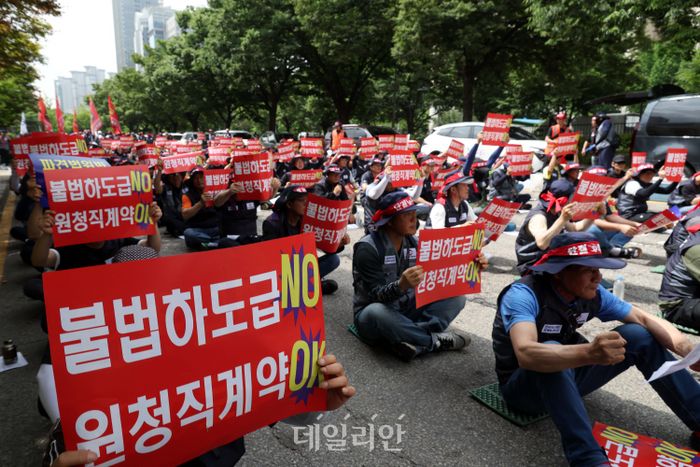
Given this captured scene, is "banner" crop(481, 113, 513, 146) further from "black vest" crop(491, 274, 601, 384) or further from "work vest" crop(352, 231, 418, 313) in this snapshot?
"black vest" crop(491, 274, 601, 384)

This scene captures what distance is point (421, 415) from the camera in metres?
3.07

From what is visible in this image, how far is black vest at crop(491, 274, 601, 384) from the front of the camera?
8.80 feet

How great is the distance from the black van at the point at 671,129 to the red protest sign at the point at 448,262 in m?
10.1

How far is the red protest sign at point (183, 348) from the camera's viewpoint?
1441mm

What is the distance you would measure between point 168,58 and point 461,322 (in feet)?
142

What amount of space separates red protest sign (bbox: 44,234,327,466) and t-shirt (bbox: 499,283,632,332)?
1.13 m

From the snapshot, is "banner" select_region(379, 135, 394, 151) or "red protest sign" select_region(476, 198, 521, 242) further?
"banner" select_region(379, 135, 394, 151)

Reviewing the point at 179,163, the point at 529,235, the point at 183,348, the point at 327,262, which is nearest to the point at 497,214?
the point at 529,235

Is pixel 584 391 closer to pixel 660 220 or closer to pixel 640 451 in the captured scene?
pixel 640 451

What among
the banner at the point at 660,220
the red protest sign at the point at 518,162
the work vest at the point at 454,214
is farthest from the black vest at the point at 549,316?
the red protest sign at the point at 518,162

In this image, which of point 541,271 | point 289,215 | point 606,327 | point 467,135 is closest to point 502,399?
point 541,271

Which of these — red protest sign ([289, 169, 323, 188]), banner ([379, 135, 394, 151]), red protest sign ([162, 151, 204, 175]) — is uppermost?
banner ([379, 135, 394, 151])

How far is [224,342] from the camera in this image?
1.72 m

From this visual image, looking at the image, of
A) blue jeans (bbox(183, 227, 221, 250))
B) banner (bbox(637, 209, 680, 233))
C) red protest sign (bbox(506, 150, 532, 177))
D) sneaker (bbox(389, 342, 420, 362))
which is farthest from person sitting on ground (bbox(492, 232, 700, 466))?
red protest sign (bbox(506, 150, 532, 177))
